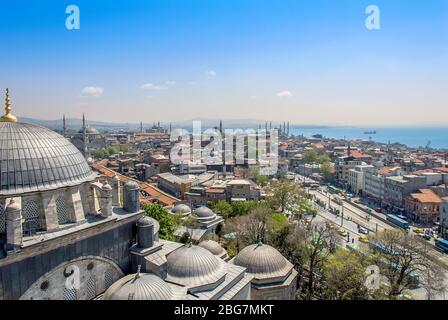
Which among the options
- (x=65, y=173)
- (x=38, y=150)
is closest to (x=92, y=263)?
(x=65, y=173)

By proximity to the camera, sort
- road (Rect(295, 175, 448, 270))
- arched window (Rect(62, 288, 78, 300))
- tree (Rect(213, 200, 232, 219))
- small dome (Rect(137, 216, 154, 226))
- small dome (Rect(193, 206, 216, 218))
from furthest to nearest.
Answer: road (Rect(295, 175, 448, 270)) < tree (Rect(213, 200, 232, 219)) < small dome (Rect(193, 206, 216, 218)) < small dome (Rect(137, 216, 154, 226)) < arched window (Rect(62, 288, 78, 300))

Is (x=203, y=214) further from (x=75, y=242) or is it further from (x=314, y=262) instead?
(x=75, y=242)

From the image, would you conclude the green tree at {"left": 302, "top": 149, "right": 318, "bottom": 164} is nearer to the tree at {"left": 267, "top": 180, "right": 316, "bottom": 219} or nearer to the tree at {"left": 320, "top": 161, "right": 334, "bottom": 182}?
the tree at {"left": 320, "top": 161, "right": 334, "bottom": 182}

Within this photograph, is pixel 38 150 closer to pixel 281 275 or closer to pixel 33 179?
pixel 33 179

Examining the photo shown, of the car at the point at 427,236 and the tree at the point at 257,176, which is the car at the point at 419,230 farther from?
the tree at the point at 257,176

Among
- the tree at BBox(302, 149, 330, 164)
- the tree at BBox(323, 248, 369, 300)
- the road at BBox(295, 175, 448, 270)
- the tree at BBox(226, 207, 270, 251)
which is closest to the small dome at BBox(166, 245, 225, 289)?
the tree at BBox(323, 248, 369, 300)

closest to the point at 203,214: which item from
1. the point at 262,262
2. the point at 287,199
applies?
the point at 262,262
